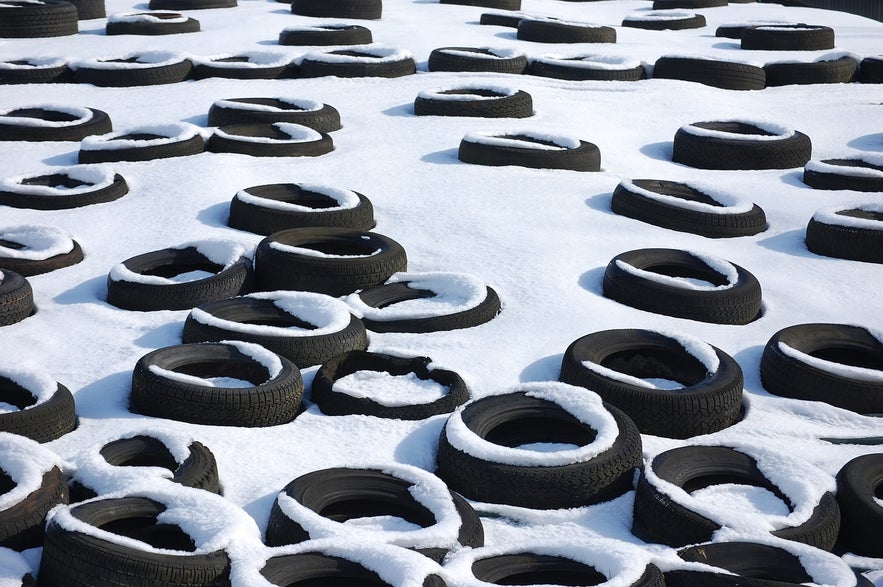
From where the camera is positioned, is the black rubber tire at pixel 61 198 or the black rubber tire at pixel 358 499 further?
the black rubber tire at pixel 61 198

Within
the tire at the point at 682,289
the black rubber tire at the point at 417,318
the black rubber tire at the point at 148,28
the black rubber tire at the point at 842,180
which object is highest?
the black rubber tire at the point at 148,28

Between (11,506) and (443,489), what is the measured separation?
1854mm

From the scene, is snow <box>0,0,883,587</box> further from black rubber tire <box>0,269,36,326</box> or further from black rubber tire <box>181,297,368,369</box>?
black rubber tire <box>181,297,368,369</box>

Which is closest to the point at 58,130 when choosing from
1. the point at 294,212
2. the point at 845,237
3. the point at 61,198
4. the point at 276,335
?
the point at 61,198

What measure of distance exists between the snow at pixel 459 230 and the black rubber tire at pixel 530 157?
13 cm

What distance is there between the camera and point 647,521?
4727 mm

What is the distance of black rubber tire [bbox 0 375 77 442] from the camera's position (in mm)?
5184

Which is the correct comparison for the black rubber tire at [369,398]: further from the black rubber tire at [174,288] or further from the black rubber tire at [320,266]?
the black rubber tire at [174,288]

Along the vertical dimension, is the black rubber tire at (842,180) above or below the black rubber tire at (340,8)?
below

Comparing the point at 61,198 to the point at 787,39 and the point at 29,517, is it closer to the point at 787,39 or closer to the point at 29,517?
the point at 29,517

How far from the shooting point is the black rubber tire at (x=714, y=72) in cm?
1271

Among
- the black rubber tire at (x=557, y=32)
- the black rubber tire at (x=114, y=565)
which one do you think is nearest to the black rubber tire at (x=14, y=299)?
the black rubber tire at (x=114, y=565)

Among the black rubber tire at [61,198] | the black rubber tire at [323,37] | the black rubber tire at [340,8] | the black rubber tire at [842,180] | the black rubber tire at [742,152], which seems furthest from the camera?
the black rubber tire at [340,8]

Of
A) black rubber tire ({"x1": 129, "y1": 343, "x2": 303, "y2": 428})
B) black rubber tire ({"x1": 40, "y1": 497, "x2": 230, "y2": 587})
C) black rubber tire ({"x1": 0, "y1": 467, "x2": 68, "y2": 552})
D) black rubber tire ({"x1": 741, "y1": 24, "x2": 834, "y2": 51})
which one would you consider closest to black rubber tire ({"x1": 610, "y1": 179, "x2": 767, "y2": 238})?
black rubber tire ({"x1": 129, "y1": 343, "x2": 303, "y2": 428})
